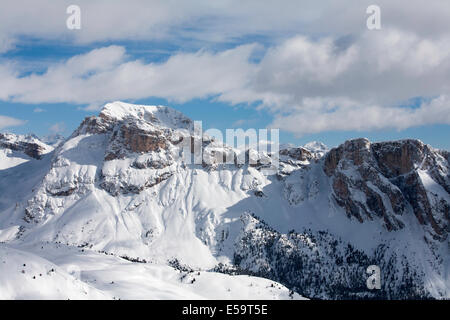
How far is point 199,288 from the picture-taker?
510 feet

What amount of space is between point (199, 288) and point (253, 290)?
17.4m

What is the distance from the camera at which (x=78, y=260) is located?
180125mm

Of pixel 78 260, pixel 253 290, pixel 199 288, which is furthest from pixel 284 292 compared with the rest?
pixel 78 260
